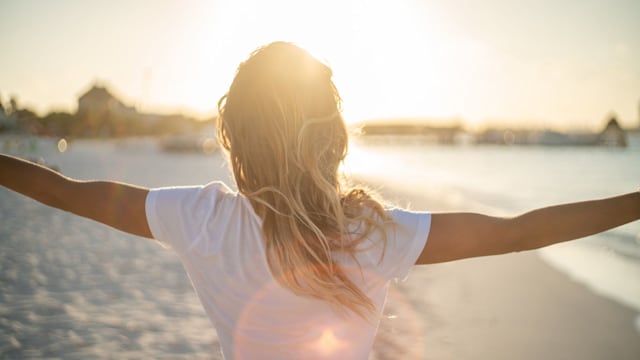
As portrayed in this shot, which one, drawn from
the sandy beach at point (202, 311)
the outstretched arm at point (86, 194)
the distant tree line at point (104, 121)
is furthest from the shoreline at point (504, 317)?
the distant tree line at point (104, 121)

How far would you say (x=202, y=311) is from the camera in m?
6.00

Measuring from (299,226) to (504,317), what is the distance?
505 cm

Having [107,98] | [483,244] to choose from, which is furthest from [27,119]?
[107,98]

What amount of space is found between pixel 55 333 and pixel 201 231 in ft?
14.3

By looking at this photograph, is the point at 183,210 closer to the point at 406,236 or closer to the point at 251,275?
the point at 251,275

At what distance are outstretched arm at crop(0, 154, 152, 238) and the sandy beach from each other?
334cm

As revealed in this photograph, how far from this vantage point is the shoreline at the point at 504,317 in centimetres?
492

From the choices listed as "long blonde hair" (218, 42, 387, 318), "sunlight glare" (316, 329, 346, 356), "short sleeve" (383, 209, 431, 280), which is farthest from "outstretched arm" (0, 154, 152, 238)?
"short sleeve" (383, 209, 431, 280)

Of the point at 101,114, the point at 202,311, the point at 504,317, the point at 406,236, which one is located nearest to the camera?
the point at 406,236

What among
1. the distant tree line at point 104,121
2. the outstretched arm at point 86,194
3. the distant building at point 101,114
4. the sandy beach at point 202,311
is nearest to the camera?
the outstretched arm at point 86,194

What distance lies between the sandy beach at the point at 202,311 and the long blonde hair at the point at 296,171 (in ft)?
11.4

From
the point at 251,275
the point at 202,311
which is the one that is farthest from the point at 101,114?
the point at 251,275

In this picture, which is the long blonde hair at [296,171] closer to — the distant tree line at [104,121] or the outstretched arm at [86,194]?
the outstretched arm at [86,194]

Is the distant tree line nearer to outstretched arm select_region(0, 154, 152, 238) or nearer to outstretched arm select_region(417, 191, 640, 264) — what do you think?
outstretched arm select_region(0, 154, 152, 238)
